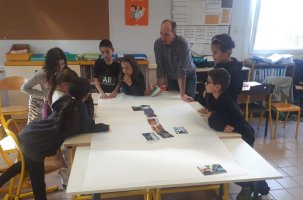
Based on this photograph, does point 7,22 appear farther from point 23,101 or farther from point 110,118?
point 110,118

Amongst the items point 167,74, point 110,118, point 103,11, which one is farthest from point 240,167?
point 103,11

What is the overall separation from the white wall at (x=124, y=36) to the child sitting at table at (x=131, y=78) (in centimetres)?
160

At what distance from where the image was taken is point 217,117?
2.07 m

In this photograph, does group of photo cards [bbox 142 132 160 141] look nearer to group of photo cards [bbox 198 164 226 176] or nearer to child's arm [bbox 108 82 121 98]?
group of photo cards [bbox 198 164 226 176]

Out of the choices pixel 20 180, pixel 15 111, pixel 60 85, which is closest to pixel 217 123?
pixel 60 85

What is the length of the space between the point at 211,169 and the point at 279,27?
4087mm

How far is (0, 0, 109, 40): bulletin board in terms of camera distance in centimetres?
408

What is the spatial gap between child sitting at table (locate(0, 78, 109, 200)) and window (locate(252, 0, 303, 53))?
3.70 m

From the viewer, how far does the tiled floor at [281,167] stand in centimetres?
250

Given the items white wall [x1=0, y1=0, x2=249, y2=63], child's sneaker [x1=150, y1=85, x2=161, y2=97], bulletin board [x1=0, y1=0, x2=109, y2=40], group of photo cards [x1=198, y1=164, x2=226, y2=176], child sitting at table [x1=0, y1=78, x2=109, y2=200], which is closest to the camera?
group of photo cards [x1=198, y1=164, x2=226, y2=176]

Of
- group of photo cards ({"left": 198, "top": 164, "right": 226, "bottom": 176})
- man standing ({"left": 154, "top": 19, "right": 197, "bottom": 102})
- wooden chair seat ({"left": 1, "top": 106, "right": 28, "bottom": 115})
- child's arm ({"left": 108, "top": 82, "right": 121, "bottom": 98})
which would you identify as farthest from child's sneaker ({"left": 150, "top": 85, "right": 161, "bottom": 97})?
wooden chair seat ({"left": 1, "top": 106, "right": 28, "bottom": 115})

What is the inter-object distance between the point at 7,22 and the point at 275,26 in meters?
4.09

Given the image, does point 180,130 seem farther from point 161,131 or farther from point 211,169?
point 211,169

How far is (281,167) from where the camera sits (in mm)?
3029
